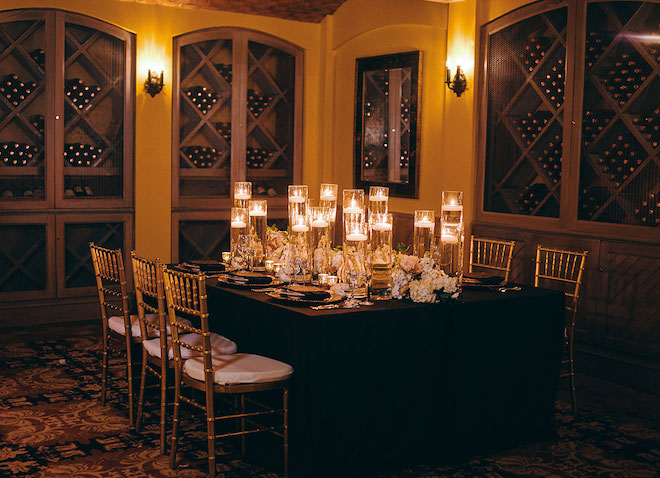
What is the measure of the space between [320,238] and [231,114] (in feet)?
12.0

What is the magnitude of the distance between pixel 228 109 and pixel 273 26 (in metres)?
0.97

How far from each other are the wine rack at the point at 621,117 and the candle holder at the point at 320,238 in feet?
7.17

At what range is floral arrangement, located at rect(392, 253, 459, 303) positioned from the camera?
12.7 feet

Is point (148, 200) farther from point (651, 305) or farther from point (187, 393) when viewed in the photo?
point (651, 305)

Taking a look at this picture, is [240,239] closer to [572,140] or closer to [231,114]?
[572,140]

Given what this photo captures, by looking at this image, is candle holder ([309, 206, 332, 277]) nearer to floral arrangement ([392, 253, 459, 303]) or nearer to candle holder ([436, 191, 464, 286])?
floral arrangement ([392, 253, 459, 303])

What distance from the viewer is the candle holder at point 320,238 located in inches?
177

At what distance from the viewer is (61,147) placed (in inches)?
277

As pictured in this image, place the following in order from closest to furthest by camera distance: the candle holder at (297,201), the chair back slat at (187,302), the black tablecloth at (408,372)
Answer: the chair back slat at (187,302) → the black tablecloth at (408,372) → the candle holder at (297,201)

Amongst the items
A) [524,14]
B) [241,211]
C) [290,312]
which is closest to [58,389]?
[241,211]

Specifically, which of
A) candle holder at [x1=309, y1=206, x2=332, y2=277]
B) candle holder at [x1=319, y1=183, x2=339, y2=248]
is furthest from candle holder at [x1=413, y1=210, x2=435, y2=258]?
candle holder at [x1=319, y1=183, x2=339, y2=248]

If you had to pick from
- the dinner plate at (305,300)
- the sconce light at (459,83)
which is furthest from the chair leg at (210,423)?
the sconce light at (459,83)

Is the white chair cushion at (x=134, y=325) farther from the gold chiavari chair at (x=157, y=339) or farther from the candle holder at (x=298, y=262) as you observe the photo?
the candle holder at (x=298, y=262)

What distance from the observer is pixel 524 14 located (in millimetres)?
6176
